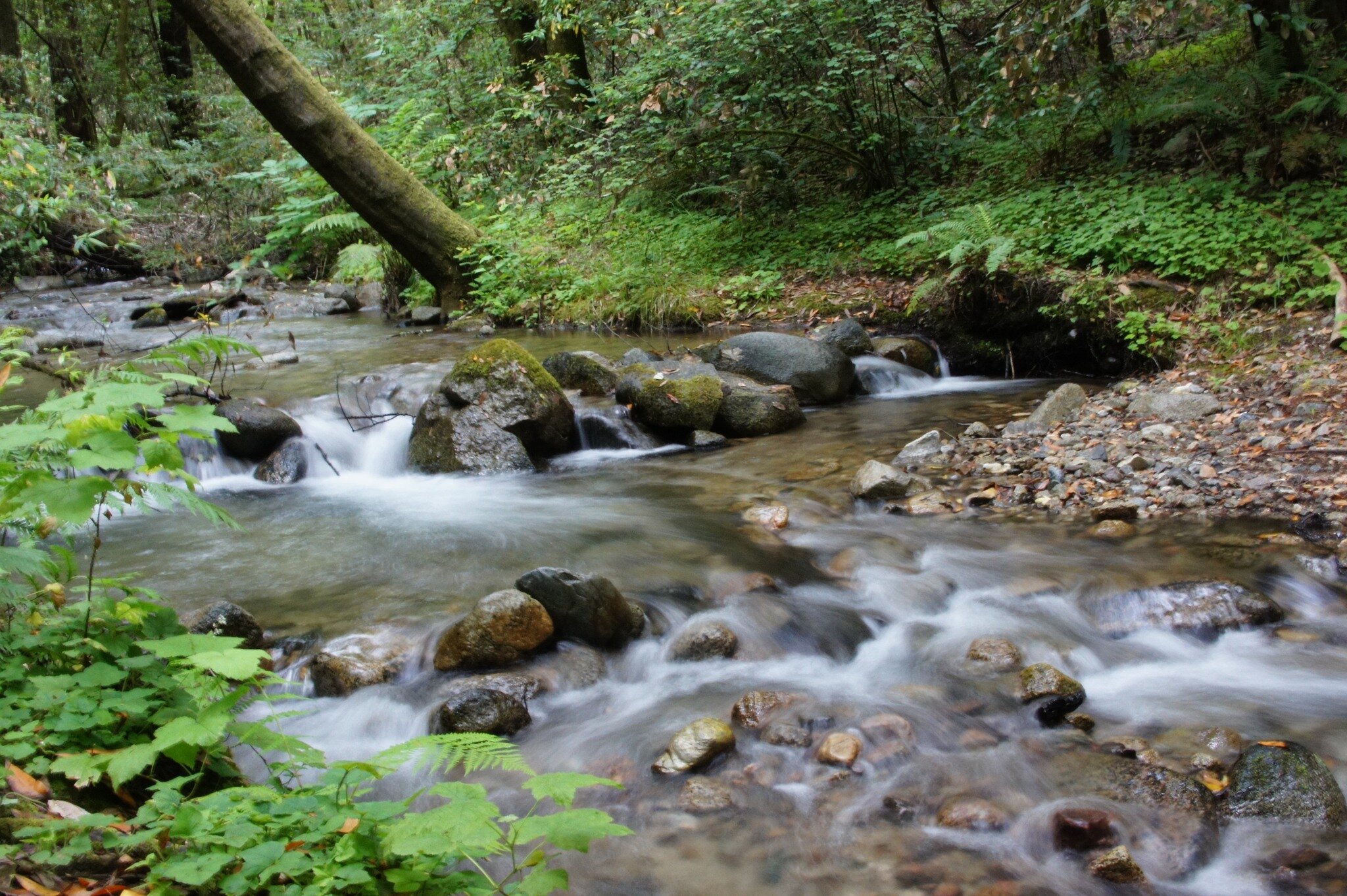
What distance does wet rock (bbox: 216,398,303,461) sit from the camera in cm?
730

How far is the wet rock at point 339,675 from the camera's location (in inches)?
153

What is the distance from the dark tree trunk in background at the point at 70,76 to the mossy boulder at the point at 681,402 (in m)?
19.6

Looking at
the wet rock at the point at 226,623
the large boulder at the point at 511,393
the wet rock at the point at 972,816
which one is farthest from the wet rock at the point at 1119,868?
the large boulder at the point at 511,393

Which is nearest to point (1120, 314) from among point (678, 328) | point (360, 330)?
point (678, 328)

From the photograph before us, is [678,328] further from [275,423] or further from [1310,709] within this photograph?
[1310,709]

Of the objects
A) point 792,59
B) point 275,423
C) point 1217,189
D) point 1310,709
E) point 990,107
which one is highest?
point 792,59

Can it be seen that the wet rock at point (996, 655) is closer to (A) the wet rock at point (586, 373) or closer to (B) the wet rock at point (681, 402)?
(B) the wet rock at point (681, 402)

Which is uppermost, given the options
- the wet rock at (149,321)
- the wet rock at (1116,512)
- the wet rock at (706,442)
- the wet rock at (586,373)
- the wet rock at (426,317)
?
the wet rock at (149,321)

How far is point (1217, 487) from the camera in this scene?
17.3 ft

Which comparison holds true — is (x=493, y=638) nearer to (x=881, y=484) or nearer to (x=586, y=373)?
(x=881, y=484)

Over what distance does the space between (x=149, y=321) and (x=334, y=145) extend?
473 centimetres

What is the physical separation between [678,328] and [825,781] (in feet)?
26.9

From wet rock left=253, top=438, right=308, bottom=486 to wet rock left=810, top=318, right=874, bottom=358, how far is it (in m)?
4.79

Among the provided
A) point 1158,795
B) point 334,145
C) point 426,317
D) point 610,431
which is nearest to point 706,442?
point 610,431
